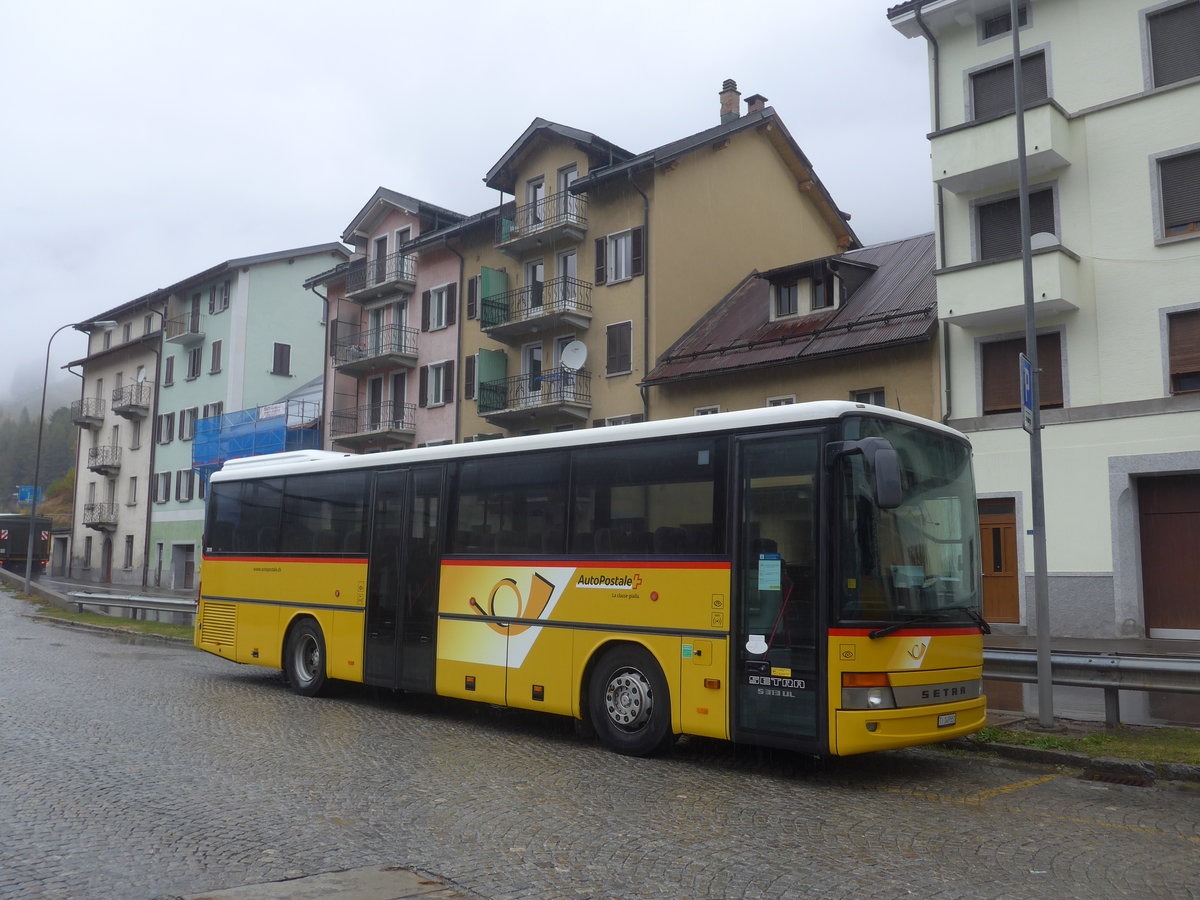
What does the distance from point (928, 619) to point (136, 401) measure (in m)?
57.6

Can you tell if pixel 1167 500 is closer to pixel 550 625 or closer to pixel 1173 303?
pixel 1173 303

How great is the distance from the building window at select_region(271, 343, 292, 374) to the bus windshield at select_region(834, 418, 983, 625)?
48099 mm

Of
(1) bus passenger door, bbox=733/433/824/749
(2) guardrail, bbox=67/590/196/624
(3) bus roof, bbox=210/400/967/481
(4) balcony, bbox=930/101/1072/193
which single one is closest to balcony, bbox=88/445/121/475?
(2) guardrail, bbox=67/590/196/624

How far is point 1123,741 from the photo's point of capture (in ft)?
33.3

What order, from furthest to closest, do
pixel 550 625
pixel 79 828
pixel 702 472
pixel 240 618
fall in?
pixel 240 618 → pixel 550 625 → pixel 702 472 → pixel 79 828

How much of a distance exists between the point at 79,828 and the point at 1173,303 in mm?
20759

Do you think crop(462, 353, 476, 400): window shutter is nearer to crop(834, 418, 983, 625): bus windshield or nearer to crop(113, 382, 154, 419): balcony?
crop(113, 382, 154, 419): balcony

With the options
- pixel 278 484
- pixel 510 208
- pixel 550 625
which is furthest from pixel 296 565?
pixel 510 208

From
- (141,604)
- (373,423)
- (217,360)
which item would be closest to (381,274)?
(373,423)

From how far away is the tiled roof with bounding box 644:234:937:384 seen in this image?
84.7ft

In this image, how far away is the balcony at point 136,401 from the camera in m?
58.7

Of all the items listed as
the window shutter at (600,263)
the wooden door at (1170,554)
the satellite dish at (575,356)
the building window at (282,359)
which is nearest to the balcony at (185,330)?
the building window at (282,359)

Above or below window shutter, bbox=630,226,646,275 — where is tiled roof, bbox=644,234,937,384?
below

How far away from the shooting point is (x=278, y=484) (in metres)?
15.6
